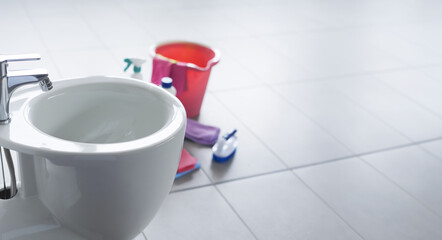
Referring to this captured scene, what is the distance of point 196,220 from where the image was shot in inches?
60.2

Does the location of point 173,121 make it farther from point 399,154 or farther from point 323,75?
point 323,75

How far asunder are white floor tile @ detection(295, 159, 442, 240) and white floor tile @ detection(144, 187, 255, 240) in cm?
31

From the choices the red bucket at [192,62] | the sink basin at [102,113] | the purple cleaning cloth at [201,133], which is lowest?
the purple cleaning cloth at [201,133]

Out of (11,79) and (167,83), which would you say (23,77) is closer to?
(11,79)

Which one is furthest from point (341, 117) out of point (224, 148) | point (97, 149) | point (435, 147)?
point (97, 149)

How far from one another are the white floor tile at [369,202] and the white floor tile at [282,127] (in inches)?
2.9

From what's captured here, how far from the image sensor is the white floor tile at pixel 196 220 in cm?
147

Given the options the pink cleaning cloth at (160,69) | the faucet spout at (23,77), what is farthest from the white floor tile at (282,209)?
the faucet spout at (23,77)

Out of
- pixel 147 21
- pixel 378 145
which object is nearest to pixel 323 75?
pixel 378 145

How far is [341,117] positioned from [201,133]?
59cm

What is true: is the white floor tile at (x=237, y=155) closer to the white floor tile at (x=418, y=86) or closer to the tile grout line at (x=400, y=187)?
the tile grout line at (x=400, y=187)

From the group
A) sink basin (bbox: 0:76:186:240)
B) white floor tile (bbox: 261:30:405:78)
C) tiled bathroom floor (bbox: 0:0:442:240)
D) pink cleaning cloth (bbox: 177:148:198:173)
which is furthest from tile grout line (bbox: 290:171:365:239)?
white floor tile (bbox: 261:30:405:78)

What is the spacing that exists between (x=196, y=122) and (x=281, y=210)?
504 mm

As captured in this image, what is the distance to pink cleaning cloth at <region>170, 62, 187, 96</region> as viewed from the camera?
1.92 m
